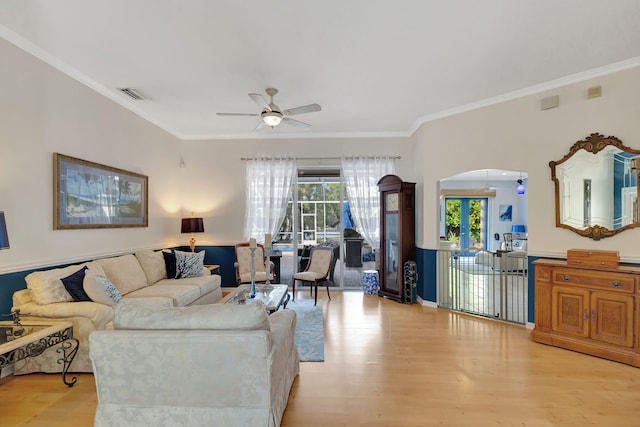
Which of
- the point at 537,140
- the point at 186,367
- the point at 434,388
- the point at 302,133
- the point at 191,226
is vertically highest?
the point at 302,133

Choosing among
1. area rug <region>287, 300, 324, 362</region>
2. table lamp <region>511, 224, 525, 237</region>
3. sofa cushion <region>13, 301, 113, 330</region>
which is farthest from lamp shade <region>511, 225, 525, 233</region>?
sofa cushion <region>13, 301, 113, 330</region>

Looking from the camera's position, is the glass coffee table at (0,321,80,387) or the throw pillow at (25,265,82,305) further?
the throw pillow at (25,265,82,305)

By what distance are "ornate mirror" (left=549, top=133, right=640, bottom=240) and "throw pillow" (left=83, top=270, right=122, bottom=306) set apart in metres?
5.12

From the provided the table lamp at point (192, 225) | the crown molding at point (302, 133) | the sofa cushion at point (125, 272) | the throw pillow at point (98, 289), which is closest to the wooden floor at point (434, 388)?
the throw pillow at point (98, 289)

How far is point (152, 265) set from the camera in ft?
14.6

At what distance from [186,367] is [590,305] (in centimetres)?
391

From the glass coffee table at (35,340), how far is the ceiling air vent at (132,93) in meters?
2.83

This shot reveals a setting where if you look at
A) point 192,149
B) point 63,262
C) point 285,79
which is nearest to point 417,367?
point 285,79

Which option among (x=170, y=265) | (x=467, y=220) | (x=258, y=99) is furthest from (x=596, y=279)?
(x=467, y=220)

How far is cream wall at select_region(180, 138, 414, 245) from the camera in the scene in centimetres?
609

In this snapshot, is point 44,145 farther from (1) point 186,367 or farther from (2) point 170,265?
(1) point 186,367

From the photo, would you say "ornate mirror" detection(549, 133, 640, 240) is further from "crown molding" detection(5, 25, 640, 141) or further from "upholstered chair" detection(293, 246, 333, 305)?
"upholstered chair" detection(293, 246, 333, 305)

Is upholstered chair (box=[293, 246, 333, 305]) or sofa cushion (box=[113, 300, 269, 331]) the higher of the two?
sofa cushion (box=[113, 300, 269, 331])

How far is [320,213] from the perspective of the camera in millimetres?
6352
